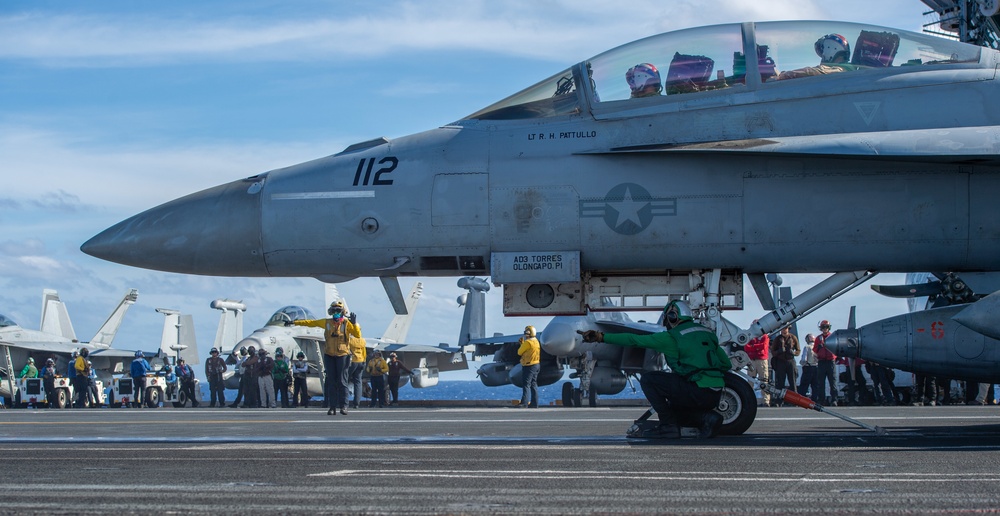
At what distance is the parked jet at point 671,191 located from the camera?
8.77m

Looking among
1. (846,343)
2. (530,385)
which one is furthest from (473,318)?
(846,343)

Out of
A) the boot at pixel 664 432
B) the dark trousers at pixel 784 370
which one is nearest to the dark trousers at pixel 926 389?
the dark trousers at pixel 784 370

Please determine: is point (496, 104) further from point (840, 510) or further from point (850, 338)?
point (840, 510)

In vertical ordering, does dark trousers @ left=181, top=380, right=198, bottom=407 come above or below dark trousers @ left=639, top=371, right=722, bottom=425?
below

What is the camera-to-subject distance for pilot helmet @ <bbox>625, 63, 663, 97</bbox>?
9.15 metres

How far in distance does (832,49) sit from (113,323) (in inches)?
1562

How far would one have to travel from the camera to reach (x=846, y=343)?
11688 millimetres

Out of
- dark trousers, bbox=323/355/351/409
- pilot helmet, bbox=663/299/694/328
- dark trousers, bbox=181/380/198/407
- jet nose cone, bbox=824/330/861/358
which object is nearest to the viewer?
pilot helmet, bbox=663/299/694/328

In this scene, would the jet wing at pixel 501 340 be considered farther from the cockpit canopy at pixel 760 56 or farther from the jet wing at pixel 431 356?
the cockpit canopy at pixel 760 56

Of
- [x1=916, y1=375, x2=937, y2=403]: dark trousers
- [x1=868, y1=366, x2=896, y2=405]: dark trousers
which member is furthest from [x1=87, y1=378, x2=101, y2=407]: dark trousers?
[x1=916, y1=375, x2=937, y2=403]: dark trousers

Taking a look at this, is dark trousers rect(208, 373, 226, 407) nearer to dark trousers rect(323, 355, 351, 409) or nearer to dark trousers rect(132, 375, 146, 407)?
dark trousers rect(132, 375, 146, 407)

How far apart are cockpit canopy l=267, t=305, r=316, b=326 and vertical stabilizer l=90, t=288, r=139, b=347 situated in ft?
39.0

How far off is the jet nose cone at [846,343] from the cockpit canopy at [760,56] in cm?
322

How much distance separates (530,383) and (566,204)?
1355 cm
